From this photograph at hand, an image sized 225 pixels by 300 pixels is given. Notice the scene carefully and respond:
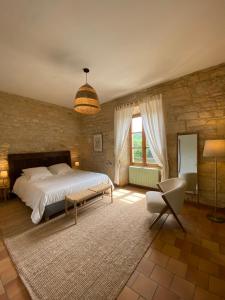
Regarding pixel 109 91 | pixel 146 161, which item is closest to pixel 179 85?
pixel 109 91

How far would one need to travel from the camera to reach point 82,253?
1.80 meters

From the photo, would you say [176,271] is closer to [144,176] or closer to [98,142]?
[144,176]

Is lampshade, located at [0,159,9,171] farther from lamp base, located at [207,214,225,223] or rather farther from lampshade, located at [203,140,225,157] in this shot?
lamp base, located at [207,214,225,223]

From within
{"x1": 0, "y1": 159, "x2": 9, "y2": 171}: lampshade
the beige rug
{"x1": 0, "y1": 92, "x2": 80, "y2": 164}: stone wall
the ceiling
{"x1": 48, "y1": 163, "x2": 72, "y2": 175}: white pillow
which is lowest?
the beige rug

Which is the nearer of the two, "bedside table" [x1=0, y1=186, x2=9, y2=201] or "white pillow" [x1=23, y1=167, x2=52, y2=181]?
"white pillow" [x1=23, y1=167, x2=52, y2=181]

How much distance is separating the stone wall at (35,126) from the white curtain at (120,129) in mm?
1908

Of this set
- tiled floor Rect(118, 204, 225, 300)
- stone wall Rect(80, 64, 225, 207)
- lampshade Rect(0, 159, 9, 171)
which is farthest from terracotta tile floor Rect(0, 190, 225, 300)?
lampshade Rect(0, 159, 9, 171)

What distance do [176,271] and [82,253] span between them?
1.12 metres

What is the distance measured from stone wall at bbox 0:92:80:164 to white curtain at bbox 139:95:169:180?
2.91 meters

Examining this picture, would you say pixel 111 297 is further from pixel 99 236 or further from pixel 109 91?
pixel 109 91

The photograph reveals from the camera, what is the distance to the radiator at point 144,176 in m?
3.88

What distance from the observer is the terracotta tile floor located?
51.3 inches

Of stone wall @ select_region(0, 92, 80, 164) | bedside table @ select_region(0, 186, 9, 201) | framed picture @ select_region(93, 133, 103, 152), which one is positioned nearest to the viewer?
bedside table @ select_region(0, 186, 9, 201)

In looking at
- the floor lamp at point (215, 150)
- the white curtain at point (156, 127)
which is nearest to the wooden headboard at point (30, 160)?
the white curtain at point (156, 127)
